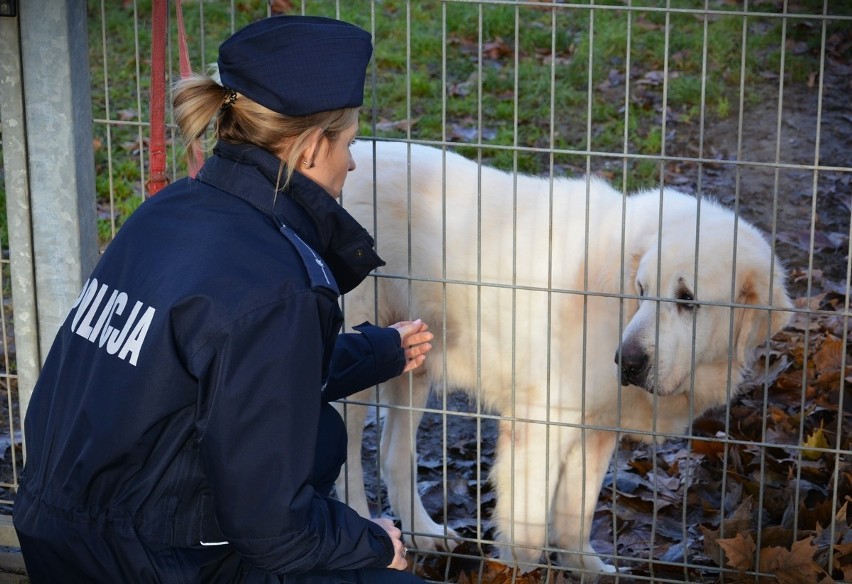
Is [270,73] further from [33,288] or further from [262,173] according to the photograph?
[33,288]

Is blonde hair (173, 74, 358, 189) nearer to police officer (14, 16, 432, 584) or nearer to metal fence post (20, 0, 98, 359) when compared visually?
police officer (14, 16, 432, 584)

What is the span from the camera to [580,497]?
14.5 feet

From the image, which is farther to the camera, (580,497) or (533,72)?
(533,72)

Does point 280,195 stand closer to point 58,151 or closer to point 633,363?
point 58,151

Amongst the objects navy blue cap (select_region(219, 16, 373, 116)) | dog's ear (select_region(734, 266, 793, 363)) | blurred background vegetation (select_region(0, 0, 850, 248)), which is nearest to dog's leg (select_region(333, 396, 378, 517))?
dog's ear (select_region(734, 266, 793, 363))

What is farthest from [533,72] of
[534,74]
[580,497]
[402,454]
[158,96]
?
[158,96]

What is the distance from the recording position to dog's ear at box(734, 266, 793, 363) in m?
4.01

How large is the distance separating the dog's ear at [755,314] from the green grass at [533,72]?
2915 mm

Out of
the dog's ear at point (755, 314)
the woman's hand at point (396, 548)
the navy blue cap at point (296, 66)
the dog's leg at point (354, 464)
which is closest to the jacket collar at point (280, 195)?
the navy blue cap at point (296, 66)

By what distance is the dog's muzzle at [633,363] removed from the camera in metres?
3.88

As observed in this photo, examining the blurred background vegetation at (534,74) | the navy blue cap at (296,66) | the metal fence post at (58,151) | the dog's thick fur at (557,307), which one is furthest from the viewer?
the blurred background vegetation at (534,74)

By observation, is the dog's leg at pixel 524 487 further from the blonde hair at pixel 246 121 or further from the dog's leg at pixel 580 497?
the blonde hair at pixel 246 121

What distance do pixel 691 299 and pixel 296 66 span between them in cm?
202

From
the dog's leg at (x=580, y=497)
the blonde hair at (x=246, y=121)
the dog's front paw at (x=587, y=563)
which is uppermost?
the blonde hair at (x=246, y=121)
